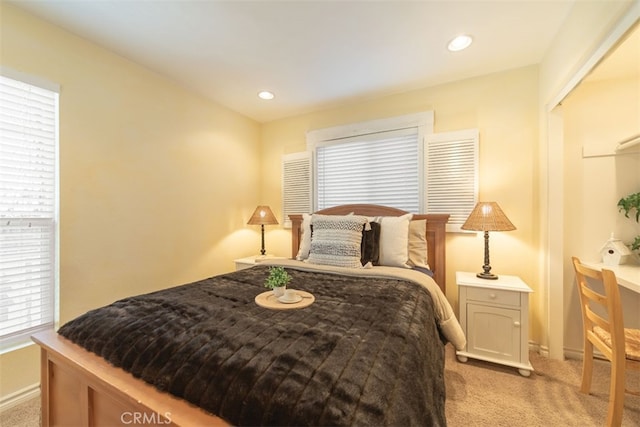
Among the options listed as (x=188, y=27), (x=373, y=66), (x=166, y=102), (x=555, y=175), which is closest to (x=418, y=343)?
(x=555, y=175)

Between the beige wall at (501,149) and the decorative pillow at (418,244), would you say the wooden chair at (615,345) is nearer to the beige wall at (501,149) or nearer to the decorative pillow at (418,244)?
the beige wall at (501,149)

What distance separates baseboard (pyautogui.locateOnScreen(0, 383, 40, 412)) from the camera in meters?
1.66

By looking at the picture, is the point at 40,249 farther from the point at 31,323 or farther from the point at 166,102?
the point at 166,102

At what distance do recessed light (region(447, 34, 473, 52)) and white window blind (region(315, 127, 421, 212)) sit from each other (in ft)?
2.61

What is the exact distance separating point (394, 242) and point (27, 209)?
275cm

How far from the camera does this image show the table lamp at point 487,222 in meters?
2.12

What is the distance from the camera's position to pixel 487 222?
2.15 m

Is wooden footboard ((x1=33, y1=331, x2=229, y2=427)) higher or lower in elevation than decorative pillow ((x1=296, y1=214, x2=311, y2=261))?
lower

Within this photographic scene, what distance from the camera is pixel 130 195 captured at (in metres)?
2.31

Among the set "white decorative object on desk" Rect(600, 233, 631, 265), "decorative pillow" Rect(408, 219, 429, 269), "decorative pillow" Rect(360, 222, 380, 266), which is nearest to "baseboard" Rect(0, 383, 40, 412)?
"decorative pillow" Rect(360, 222, 380, 266)

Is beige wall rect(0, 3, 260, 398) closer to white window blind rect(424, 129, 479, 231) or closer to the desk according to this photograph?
white window blind rect(424, 129, 479, 231)

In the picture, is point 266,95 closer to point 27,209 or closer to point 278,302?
point 27,209

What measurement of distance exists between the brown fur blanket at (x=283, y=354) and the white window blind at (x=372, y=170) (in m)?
1.54

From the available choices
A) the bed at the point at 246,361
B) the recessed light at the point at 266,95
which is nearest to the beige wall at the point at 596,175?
the bed at the point at 246,361
